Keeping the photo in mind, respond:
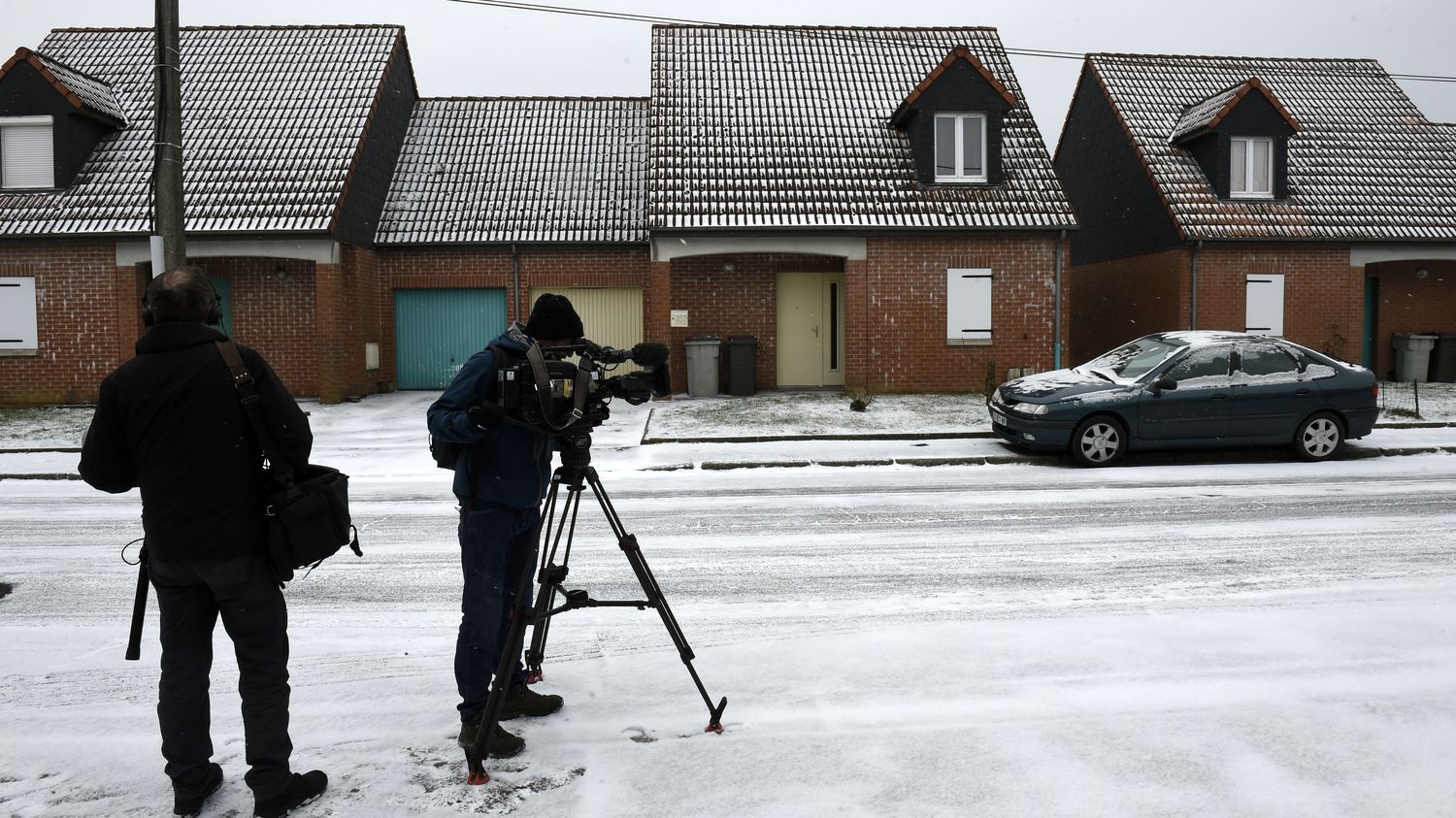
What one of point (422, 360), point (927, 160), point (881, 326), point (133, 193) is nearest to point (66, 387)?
point (133, 193)

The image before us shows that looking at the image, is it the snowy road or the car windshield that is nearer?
the snowy road

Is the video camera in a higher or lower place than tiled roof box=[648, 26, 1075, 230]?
lower

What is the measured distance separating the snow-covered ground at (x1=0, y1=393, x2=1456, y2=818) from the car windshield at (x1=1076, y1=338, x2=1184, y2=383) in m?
2.99

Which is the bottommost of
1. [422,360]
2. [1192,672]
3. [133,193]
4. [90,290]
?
[1192,672]

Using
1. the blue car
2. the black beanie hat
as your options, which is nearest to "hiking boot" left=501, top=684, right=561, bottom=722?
the black beanie hat

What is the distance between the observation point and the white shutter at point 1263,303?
20953 mm

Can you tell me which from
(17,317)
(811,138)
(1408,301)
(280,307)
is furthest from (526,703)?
(1408,301)

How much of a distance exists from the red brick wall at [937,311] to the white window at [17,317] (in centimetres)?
1526

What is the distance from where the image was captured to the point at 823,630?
19.3 feet

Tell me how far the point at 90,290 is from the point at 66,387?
73.9 inches

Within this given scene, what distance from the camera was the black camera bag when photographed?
142 inches

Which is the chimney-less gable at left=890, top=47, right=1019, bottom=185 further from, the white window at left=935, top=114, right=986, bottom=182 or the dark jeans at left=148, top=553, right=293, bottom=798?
the dark jeans at left=148, top=553, right=293, bottom=798

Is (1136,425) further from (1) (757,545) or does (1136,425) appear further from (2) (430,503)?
(2) (430,503)

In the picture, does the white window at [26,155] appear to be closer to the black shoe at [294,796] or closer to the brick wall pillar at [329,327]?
the brick wall pillar at [329,327]
